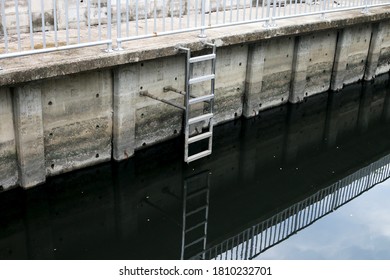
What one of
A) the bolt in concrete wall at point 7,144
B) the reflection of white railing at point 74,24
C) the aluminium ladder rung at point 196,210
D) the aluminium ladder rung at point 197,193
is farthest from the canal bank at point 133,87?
the aluminium ladder rung at point 196,210

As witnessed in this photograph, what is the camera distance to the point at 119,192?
7.96 metres

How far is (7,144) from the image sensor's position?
7023 mm

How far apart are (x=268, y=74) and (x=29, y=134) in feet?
16.2

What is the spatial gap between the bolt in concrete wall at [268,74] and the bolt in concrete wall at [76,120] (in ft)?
9.83

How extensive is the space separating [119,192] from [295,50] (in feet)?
15.5

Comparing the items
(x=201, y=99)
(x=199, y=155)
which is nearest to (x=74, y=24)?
(x=201, y=99)

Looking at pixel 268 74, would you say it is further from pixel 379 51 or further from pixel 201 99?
pixel 379 51

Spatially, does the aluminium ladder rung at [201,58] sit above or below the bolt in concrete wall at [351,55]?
above

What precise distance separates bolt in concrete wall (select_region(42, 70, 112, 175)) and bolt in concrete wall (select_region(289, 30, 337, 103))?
4.35 metres

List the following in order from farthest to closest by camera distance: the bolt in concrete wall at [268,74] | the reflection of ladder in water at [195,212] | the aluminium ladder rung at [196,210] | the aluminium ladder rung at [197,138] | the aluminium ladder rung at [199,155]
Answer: the bolt in concrete wall at [268,74] → the aluminium ladder rung at [199,155] → the aluminium ladder rung at [197,138] → the aluminium ladder rung at [196,210] → the reflection of ladder in water at [195,212]

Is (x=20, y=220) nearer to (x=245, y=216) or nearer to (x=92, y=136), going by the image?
(x=92, y=136)

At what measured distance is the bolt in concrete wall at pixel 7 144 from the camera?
6.84 meters

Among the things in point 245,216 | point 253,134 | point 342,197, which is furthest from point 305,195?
point 253,134

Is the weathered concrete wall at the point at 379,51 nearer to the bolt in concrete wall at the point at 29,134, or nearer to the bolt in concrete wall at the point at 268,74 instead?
the bolt in concrete wall at the point at 268,74
